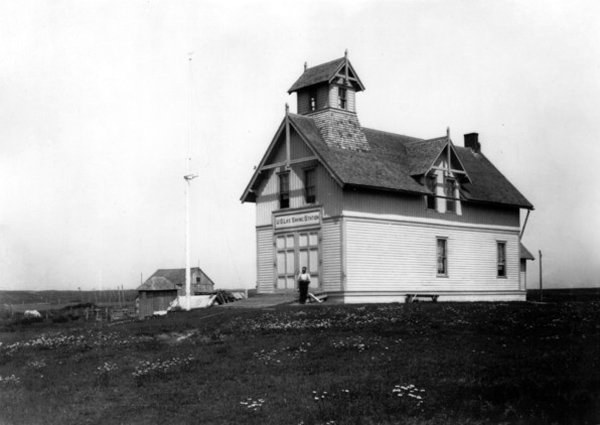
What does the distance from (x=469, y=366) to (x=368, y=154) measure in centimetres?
2263

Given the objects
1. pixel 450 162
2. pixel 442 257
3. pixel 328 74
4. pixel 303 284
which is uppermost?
pixel 328 74

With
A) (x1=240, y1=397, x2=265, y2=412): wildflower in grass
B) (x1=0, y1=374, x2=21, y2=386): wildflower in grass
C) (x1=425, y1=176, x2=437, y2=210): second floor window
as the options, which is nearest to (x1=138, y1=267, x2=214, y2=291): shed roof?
(x1=425, y1=176, x2=437, y2=210): second floor window

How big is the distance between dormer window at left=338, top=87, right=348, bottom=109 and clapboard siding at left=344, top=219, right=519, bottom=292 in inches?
277

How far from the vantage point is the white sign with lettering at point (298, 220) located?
3581 centimetres

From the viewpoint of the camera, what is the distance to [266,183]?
3925cm

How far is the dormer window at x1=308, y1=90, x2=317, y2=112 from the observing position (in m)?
38.8

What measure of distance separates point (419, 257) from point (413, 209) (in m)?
2.55

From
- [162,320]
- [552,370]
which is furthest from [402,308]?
[552,370]

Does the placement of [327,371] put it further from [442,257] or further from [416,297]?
[442,257]

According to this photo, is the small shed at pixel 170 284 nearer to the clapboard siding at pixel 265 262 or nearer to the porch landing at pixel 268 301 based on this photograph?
the clapboard siding at pixel 265 262

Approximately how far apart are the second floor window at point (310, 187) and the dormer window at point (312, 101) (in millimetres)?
4100

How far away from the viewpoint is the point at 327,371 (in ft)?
57.7

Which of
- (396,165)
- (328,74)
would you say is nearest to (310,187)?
(396,165)

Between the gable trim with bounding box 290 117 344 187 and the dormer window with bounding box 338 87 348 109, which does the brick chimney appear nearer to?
the dormer window with bounding box 338 87 348 109
